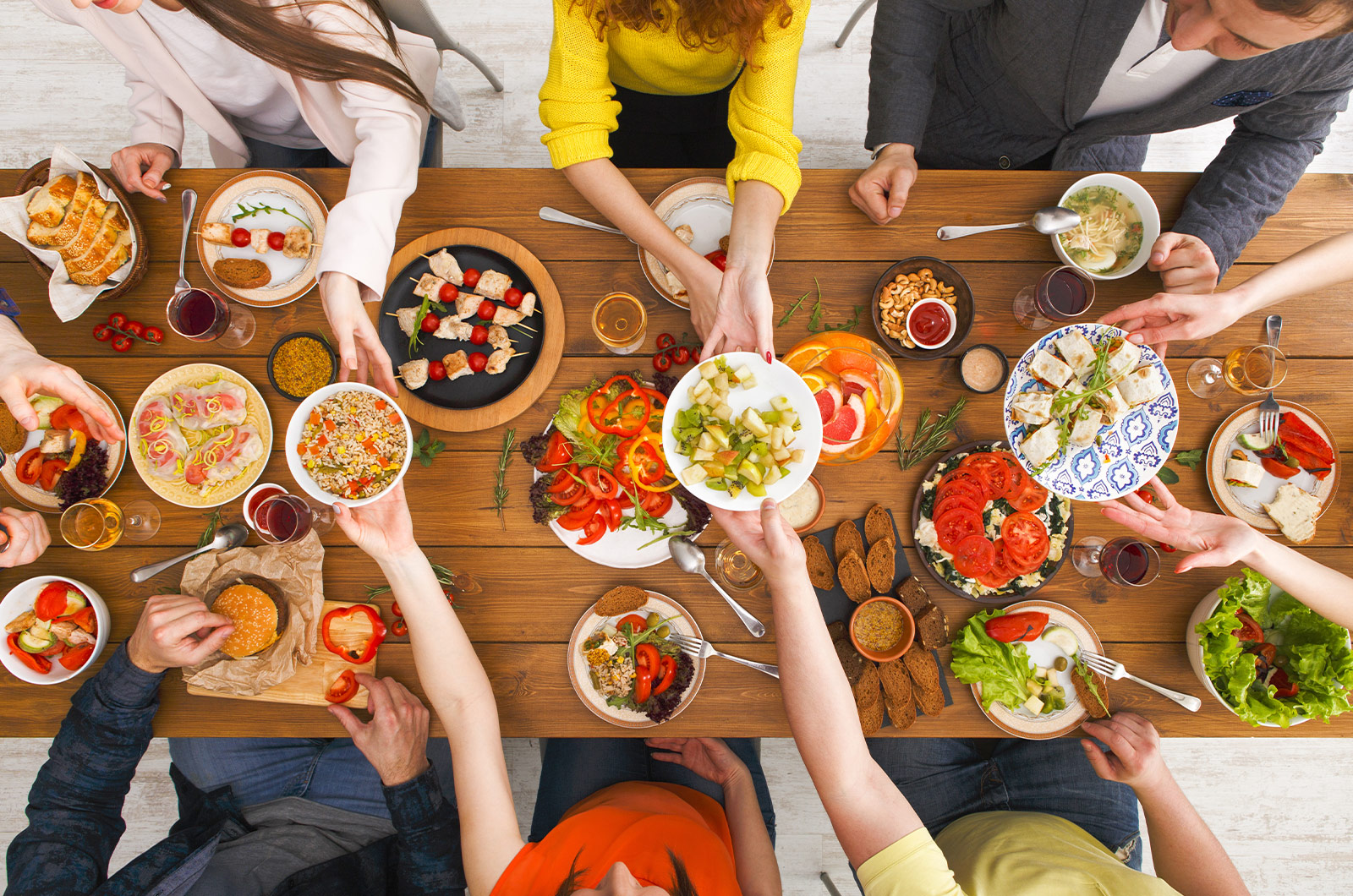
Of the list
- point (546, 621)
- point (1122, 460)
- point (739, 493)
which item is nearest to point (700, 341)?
point (739, 493)

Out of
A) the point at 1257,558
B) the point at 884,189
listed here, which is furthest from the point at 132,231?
the point at 1257,558

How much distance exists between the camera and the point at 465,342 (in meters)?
1.72

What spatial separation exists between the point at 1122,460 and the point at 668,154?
5.80ft

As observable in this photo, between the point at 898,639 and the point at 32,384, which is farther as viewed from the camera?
the point at 898,639

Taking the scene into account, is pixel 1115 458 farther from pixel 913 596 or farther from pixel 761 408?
pixel 761 408

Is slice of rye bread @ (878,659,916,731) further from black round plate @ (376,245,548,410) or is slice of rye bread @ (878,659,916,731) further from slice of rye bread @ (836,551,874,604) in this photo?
black round plate @ (376,245,548,410)

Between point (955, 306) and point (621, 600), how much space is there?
1.22 m

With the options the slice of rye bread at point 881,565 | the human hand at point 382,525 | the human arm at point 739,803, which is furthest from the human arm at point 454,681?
the slice of rye bread at point 881,565

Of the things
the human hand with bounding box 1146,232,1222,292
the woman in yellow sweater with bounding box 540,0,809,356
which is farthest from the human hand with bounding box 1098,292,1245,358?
the woman in yellow sweater with bounding box 540,0,809,356

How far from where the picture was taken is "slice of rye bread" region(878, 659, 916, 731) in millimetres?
1602

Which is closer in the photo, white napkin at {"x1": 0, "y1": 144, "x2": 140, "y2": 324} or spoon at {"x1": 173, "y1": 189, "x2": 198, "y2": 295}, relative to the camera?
white napkin at {"x1": 0, "y1": 144, "x2": 140, "y2": 324}

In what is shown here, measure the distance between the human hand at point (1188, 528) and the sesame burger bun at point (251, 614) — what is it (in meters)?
2.22

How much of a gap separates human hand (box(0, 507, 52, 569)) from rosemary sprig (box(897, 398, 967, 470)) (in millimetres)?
2343

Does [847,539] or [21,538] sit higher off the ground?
[847,539]
